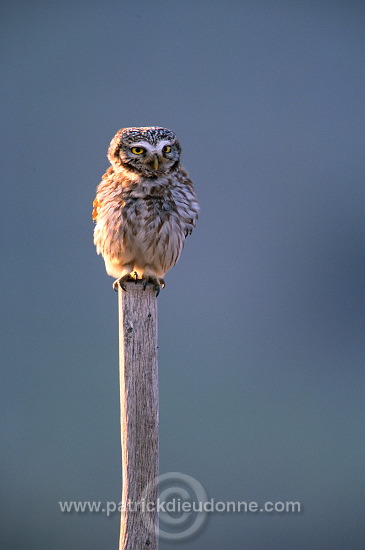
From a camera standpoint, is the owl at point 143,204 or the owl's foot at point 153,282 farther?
the owl at point 143,204

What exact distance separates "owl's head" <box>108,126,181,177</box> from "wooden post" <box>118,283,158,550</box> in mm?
773

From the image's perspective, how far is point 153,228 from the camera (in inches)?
124

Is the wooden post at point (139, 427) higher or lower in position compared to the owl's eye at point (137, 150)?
lower

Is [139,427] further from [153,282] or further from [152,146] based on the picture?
[152,146]

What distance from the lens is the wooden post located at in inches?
103

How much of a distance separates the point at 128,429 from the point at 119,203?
3.60ft

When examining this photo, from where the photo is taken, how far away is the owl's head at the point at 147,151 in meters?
3.04

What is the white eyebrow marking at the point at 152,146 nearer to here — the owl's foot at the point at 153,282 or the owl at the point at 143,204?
the owl at the point at 143,204

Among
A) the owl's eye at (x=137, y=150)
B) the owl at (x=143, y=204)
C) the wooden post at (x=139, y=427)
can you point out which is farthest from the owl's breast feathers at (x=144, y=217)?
the wooden post at (x=139, y=427)

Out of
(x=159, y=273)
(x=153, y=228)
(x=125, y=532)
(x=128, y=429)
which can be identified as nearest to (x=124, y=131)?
(x=153, y=228)

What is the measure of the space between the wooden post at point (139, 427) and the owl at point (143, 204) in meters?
0.44

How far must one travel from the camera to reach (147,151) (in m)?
3.05

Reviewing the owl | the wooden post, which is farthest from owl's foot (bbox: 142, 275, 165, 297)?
the wooden post

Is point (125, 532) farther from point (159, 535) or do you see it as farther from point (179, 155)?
point (179, 155)
